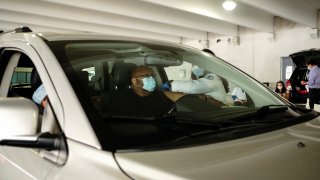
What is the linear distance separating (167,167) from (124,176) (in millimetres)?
126

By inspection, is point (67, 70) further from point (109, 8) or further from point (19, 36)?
point (109, 8)

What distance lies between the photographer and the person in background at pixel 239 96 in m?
2.00

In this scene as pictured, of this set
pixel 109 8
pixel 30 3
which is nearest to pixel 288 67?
→ pixel 109 8

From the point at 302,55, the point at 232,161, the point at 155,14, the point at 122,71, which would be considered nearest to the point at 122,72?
the point at 122,71

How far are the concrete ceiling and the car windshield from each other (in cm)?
624

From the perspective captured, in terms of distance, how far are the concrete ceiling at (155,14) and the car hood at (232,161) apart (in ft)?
23.8

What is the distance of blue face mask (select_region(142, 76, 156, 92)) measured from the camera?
191 cm

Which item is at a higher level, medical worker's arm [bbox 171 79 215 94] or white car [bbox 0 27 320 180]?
medical worker's arm [bbox 171 79 215 94]

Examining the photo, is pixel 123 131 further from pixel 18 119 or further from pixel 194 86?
pixel 194 86

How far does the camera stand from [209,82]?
2.20 metres

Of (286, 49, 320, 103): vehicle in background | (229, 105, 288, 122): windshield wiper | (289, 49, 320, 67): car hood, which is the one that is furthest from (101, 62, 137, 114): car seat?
(286, 49, 320, 103): vehicle in background

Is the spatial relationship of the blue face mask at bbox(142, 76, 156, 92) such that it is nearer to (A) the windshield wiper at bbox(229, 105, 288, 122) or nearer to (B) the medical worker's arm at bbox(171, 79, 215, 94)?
(B) the medical worker's arm at bbox(171, 79, 215, 94)

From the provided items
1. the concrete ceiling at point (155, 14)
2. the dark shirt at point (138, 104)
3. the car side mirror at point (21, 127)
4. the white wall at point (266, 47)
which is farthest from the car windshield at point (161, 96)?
the white wall at point (266, 47)

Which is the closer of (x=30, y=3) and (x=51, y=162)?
(x=51, y=162)
